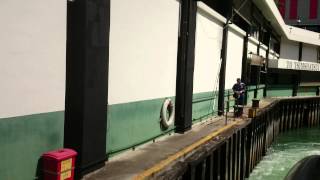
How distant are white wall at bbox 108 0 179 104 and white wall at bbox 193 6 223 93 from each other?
255 cm

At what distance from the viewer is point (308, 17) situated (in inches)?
2213

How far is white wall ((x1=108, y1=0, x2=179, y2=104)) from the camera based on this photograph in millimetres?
10859

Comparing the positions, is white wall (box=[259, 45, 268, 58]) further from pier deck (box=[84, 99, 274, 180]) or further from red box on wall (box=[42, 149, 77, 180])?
red box on wall (box=[42, 149, 77, 180])

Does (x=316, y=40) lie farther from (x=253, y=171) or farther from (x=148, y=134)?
(x=148, y=134)

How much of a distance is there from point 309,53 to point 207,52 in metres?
30.4

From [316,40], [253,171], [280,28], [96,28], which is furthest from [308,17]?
[96,28]

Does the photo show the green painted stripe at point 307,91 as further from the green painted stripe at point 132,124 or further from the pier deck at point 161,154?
the green painted stripe at point 132,124

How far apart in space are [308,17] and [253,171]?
40.4m

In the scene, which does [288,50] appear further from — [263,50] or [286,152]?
[286,152]

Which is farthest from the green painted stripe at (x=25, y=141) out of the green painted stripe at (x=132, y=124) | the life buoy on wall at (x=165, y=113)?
the life buoy on wall at (x=165, y=113)

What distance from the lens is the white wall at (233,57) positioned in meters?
23.5

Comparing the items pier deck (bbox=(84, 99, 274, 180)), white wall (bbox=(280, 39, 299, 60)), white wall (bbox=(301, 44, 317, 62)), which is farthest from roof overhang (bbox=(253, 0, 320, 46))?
pier deck (bbox=(84, 99, 274, 180))

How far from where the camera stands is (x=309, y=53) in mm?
46250

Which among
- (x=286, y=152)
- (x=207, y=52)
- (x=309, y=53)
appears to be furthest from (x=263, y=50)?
(x=207, y=52)
